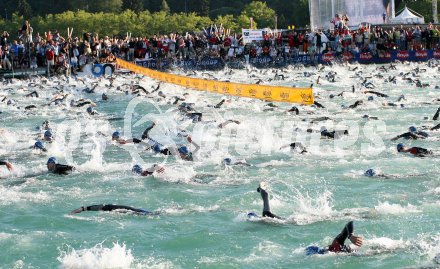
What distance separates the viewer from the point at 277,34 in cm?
4566

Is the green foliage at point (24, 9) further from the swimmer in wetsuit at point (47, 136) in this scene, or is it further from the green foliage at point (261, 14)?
the swimmer in wetsuit at point (47, 136)

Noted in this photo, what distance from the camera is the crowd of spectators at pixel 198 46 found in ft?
134

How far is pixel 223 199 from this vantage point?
15.5 metres

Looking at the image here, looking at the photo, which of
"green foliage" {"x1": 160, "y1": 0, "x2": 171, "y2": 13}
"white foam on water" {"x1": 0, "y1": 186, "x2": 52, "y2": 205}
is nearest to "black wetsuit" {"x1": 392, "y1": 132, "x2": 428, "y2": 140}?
"white foam on water" {"x1": 0, "y1": 186, "x2": 52, "y2": 205}

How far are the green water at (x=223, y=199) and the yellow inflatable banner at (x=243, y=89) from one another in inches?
40.4

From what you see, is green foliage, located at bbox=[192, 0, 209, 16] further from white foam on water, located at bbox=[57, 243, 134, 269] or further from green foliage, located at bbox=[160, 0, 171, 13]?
white foam on water, located at bbox=[57, 243, 134, 269]

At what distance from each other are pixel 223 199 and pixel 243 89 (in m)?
10.5

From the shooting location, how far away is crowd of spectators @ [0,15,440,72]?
4072cm

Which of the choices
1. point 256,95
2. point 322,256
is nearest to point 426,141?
point 256,95

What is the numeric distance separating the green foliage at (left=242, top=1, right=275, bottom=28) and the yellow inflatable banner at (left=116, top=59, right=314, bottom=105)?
47.3m

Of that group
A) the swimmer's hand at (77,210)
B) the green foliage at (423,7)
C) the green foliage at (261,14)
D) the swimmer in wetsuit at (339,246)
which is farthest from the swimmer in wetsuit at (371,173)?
the green foliage at (261,14)

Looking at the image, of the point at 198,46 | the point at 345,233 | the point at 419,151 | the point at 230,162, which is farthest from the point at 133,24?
the point at 345,233

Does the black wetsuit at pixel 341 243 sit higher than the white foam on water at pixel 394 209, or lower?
higher

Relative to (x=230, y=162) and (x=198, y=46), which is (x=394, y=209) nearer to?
(x=230, y=162)
